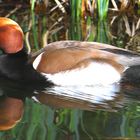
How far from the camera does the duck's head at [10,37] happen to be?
4.74 meters

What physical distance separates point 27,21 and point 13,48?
280 centimetres

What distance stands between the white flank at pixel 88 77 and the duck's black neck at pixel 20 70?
8cm

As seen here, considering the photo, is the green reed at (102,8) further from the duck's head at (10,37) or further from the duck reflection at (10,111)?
the duck reflection at (10,111)

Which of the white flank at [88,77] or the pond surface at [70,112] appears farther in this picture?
the white flank at [88,77]

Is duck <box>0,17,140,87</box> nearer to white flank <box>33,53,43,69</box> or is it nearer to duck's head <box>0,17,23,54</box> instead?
white flank <box>33,53,43,69</box>

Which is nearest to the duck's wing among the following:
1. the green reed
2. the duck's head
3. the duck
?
the duck

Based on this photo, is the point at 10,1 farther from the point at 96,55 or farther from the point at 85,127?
the point at 85,127

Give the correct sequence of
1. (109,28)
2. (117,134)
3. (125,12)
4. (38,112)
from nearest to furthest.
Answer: (117,134) < (38,112) < (109,28) < (125,12)

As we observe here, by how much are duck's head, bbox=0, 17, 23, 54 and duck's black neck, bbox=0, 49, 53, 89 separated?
0.17 feet

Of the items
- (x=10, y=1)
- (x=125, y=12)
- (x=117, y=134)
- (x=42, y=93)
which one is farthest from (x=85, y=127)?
(x=10, y=1)

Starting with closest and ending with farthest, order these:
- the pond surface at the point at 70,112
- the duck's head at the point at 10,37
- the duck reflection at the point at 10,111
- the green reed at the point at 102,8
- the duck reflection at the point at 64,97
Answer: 1. the pond surface at the point at 70,112
2. the duck reflection at the point at 10,111
3. the duck reflection at the point at 64,97
4. the duck's head at the point at 10,37
5. the green reed at the point at 102,8

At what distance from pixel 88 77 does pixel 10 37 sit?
2.34 feet

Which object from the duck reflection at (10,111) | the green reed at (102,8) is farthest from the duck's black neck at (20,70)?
the green reed at (102,8)

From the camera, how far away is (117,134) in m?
3.38
